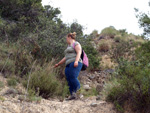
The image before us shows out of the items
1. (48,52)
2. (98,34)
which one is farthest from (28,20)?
(98,34)

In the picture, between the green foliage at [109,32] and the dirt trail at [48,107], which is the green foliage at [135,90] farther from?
the green foliage at [109,32]

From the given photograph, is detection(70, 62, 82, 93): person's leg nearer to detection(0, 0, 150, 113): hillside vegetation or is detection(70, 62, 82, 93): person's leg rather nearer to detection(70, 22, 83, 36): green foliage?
detection(0, 0, 150, 113): hillside vegetation

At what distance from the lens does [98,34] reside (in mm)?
21891

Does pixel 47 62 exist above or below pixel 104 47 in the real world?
below

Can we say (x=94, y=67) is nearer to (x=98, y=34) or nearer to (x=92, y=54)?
(x=92, y=54)

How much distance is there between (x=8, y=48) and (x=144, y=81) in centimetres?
458

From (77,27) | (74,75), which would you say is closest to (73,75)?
(74,75)

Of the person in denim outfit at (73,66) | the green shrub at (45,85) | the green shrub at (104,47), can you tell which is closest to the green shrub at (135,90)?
the person in denim outfit at (73,66)

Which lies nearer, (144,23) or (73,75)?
(73,75)

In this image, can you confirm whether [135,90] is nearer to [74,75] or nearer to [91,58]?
[74,75]

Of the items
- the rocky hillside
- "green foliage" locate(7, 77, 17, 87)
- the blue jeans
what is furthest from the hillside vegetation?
the blue jeans

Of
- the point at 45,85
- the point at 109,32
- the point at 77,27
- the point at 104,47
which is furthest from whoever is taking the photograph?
the point at 109,32

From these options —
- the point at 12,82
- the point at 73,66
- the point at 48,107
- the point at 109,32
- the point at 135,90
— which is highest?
the point at 109,32

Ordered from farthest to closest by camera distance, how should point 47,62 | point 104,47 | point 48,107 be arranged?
point 104,47 < point 47,62 < point 48,107
